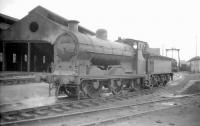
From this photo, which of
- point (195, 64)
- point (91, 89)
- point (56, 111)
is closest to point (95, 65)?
point (91, 89)

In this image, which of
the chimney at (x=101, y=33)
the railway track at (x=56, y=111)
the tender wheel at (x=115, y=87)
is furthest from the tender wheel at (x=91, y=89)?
the chimney at (x=101, y=33)

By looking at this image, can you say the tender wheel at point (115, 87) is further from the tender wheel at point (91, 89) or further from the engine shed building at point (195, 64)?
the engine shed building at point (195, 64)

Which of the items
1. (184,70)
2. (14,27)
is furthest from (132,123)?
(184,70)

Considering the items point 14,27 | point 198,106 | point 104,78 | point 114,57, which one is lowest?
point 198,106

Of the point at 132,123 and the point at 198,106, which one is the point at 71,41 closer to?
the point at 132,123

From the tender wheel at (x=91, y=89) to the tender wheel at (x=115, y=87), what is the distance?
3.55 ft

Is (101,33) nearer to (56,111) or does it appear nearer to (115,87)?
(115,87)

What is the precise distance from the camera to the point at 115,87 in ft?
46.4

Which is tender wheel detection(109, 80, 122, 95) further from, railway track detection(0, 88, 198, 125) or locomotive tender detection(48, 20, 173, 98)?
railway track detection(0, 88, 198, 125)

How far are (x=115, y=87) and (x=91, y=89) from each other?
2.14 m

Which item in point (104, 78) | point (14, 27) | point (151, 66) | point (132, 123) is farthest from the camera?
point (14, 27)

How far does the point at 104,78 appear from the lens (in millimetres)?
12727

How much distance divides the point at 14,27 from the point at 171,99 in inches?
777

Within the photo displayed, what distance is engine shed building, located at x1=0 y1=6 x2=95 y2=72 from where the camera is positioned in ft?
80.9
